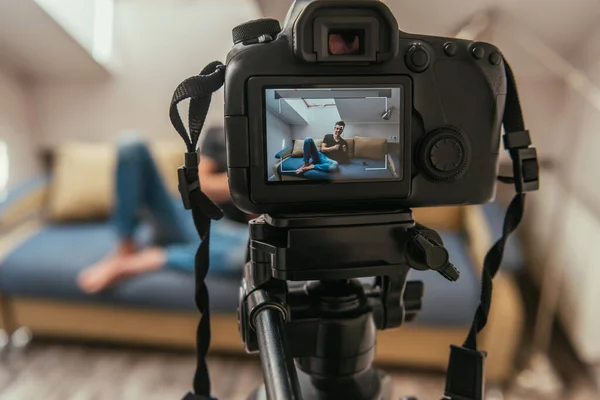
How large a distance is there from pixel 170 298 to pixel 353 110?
141cm

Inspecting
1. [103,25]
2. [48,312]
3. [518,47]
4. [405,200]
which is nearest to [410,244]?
[405,200]

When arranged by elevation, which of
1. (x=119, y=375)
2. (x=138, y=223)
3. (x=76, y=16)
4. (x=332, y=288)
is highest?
(x=76, y=16)

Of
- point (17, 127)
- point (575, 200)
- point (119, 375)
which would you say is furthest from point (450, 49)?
point (17, 127)

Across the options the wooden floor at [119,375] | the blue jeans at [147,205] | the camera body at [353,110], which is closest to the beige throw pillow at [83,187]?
the blue jeans at [147,205]

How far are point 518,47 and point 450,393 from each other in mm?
1164

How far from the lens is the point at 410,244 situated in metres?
0.41

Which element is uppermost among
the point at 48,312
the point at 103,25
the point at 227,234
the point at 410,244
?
the point at 103,25

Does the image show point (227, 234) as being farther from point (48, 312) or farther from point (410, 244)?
point (410, 244)

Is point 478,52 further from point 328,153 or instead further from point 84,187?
point 84,187

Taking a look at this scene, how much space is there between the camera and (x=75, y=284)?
171 centimetres

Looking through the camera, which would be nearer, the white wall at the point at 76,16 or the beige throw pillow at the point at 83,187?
the white wall at the point at 76,16

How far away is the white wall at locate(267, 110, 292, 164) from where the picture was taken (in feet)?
1.26

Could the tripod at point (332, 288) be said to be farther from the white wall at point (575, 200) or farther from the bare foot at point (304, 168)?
the white wall at point (575, 200)

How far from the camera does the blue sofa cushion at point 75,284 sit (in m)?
1.65
